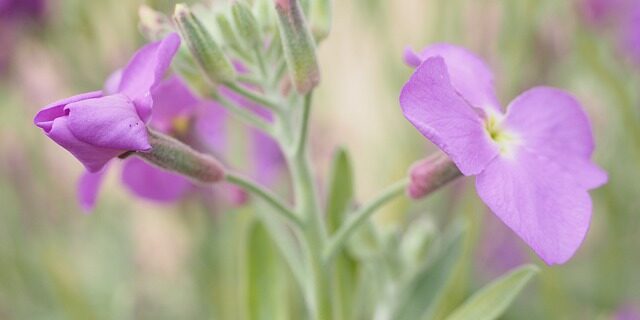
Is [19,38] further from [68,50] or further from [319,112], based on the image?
[319,112]

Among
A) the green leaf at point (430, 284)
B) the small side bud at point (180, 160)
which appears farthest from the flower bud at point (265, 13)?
the green leaf at point (430, 284)

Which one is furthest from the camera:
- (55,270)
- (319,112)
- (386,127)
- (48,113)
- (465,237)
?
(319,112)

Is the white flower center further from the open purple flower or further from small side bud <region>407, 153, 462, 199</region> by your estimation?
the open purple flower

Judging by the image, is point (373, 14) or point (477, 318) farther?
point (373, 14)

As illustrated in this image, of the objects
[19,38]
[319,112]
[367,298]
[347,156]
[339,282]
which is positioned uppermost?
[19,38]

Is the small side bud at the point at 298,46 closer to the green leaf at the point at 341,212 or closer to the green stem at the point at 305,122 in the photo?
the green stem at the point at 305,122

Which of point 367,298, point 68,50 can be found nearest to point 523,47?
point 367,298

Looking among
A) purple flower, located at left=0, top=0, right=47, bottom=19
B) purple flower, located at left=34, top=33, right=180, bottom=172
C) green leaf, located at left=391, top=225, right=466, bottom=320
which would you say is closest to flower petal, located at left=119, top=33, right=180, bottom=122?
purple flower, located at left=34, top=33, right=180, bottom=172

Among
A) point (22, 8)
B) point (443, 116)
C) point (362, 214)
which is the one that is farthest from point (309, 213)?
point (22, 8)
